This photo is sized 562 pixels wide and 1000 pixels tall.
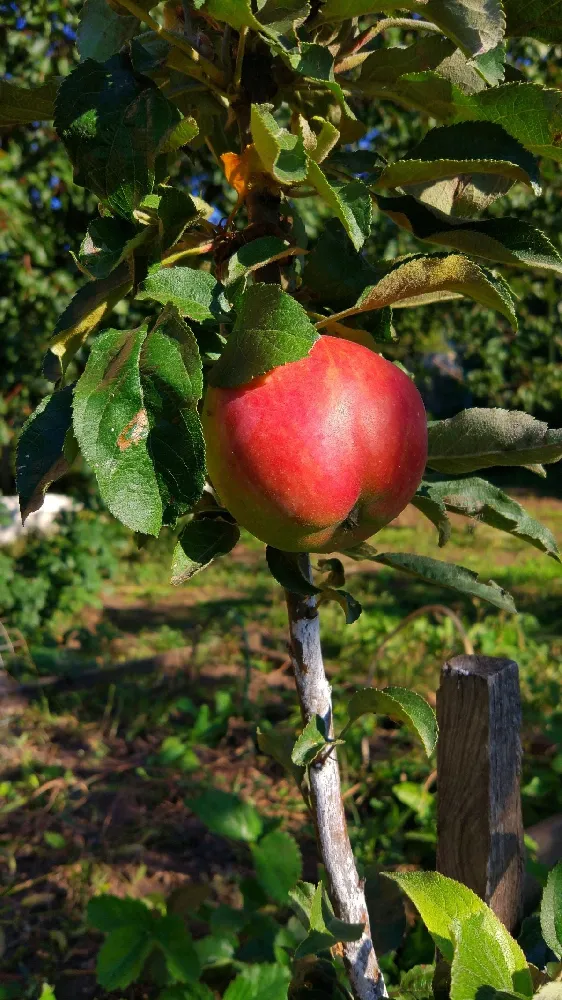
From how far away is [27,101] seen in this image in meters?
0.68

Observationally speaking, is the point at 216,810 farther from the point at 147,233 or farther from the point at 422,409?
the point at 147,233

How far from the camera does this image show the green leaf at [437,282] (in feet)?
1.95

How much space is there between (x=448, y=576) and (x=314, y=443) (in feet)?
0.99

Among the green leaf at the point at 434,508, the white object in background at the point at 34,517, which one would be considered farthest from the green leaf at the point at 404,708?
the white object in background at the point at 34,517

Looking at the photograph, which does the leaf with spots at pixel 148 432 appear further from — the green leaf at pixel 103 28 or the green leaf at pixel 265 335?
the green leaf at pixel 103 28

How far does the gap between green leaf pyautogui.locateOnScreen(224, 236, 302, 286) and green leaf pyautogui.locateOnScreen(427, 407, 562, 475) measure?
0.24m

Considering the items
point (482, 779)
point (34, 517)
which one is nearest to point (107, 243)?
point (482, 779)

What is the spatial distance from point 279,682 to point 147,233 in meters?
2.36

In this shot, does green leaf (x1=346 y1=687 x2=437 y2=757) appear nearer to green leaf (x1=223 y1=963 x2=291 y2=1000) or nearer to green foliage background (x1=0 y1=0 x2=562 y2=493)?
green leaf (x1=223 y1=963 x2=291 y2=1000)

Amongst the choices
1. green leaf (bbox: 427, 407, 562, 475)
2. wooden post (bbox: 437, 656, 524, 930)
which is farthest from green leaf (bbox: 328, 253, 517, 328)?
wooden post (bbox: 437, 656, 524, 930)

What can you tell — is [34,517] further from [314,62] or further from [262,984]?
[314,62]

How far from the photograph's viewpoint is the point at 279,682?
2801mm

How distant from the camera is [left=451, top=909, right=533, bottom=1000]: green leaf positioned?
1.92ft

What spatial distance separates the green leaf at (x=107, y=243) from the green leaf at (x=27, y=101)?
0.15 m
